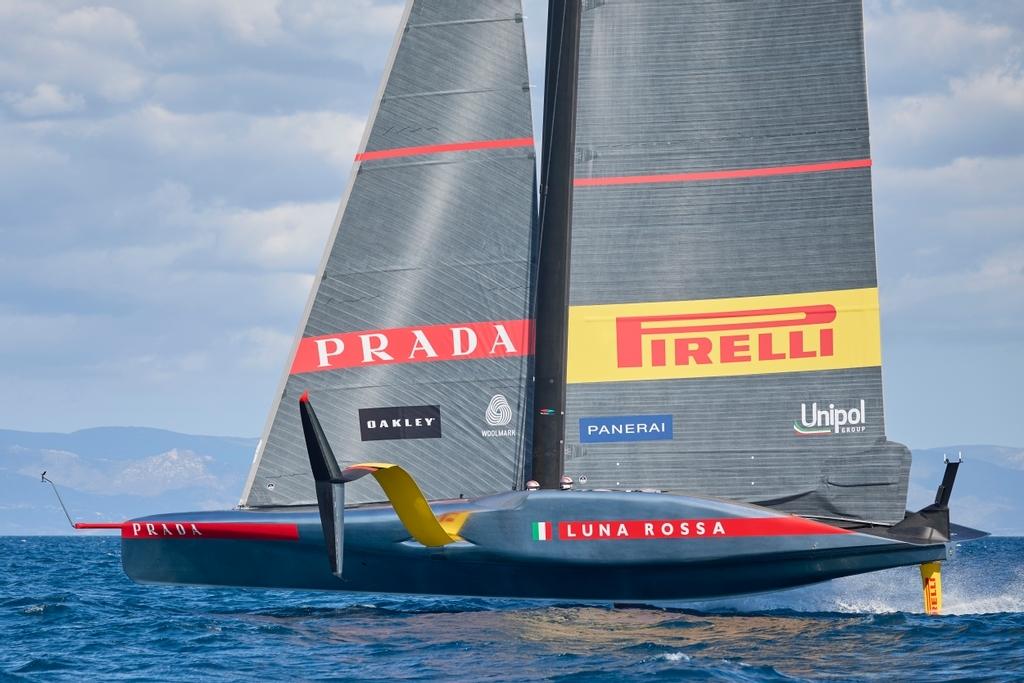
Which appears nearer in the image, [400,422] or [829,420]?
[829,420]

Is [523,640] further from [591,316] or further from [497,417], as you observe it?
[591,316]

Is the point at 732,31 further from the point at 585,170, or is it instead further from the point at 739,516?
A: the point at 739,516

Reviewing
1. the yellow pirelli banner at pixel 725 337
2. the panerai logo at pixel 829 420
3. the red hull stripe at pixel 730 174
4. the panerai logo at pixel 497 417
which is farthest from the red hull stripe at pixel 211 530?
the panerai logo at pixel 829 420

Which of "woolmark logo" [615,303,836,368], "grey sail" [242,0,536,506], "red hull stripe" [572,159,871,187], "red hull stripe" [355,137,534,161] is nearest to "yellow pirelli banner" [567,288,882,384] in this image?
"woolmark logo" [615,303,836,368]

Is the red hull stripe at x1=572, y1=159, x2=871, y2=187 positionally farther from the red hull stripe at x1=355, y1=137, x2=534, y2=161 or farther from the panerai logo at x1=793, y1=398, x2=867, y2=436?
the panerai logo at x1=793, y1=398, x2=867, y2=436

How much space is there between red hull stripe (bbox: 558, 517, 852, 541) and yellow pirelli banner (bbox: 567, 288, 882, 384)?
1835mm

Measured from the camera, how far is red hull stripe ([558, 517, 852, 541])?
14.5m

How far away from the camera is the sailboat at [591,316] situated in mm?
15195

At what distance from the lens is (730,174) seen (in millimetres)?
15773

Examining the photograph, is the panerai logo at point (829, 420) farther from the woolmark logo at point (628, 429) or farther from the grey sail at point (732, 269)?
the woolmark logo at point (628, 429)

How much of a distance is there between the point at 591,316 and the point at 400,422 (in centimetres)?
243

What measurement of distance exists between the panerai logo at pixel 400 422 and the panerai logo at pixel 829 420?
13.0ft

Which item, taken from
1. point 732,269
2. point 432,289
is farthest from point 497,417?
point 732,269

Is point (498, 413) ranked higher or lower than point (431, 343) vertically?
lower
